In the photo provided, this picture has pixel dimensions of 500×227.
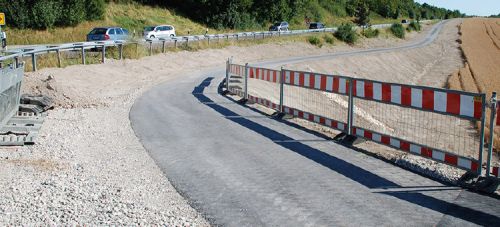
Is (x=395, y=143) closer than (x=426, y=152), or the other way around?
(x=426, y=152)

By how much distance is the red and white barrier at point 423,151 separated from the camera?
850 cm

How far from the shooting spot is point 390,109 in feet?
74.5

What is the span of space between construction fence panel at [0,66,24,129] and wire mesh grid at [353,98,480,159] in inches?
338

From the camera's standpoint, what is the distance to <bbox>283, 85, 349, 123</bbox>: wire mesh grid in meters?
21.3

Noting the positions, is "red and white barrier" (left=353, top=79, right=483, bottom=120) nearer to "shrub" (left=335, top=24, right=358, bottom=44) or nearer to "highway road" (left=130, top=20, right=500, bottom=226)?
"highway road" (left=130, top=20, right=500, bottom=226)

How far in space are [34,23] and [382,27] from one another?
57408 mm

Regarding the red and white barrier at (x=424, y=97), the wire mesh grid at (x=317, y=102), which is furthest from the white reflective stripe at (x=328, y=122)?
the wire mesh grid at (x=317, y=102)

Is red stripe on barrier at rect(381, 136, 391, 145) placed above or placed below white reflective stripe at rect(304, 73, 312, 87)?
below

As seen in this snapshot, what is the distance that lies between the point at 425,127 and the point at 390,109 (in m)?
5.05

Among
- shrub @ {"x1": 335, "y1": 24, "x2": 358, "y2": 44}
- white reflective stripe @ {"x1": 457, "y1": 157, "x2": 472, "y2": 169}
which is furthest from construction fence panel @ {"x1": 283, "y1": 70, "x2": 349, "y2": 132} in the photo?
shrub @ {"x1": 335, "y1": 24, "x2": 358, "y2": 44}

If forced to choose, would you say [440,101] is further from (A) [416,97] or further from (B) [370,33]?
(B) [370,33]

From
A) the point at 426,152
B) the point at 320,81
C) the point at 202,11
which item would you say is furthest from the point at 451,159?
the point at 202,11

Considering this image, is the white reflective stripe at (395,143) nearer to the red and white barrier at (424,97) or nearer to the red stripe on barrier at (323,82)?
the red and white barrier at (424,97)

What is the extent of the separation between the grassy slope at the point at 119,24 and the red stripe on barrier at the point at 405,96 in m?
38.2
